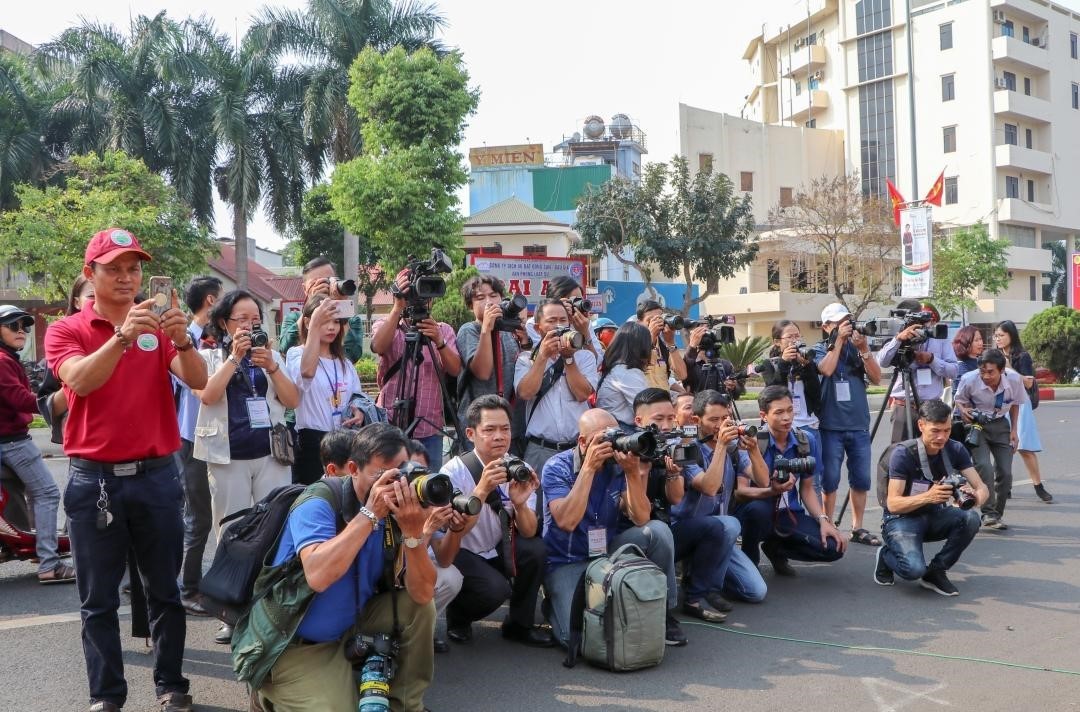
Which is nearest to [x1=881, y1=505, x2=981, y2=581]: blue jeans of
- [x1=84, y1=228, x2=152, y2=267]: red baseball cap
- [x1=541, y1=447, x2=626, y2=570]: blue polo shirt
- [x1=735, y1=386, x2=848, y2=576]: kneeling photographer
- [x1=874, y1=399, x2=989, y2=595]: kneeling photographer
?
[x1=874, y1=399, x2=989, y2=595]: kneeling photographer

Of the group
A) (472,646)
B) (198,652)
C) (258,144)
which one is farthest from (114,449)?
(258,144)

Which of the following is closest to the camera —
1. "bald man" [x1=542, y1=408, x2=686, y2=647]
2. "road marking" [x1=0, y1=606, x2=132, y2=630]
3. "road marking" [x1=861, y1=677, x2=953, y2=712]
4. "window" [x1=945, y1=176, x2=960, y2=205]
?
"road marking" [x1=861, y1=677, x2=953, y2=712]

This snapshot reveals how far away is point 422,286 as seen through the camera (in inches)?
213

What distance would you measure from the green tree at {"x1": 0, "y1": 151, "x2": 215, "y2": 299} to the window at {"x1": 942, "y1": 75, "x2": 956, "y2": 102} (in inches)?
1445

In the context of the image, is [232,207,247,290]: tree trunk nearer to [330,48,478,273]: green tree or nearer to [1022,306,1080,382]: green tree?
[330,48,478,273]: green tree

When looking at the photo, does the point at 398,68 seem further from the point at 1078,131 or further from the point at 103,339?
the point at 1078,131

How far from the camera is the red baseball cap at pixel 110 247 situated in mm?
3691

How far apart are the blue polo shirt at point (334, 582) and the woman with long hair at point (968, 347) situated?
266 inches

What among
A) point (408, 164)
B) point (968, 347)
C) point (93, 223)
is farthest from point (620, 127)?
point (968, 347)

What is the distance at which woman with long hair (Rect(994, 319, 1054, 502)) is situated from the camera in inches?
342

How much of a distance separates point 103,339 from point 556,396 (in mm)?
2727

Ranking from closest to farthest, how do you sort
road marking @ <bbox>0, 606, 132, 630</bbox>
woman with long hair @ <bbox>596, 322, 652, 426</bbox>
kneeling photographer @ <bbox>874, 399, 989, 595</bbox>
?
road marking @ <bbox>0, 606, 132, 630</bbox>, kneeling photographer @ <bbox>874, 399, 989, 595</bbox>, woman with long hair @ <bbox>596, 322, 652, 426</bbox>

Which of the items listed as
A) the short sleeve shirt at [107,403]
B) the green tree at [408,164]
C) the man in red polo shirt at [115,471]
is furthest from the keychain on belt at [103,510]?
the green tree at [408,164]

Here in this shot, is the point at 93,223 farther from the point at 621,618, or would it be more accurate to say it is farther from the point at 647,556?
the point at 621,618
